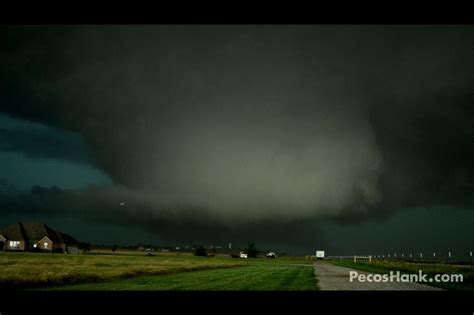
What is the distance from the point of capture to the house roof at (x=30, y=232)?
104m

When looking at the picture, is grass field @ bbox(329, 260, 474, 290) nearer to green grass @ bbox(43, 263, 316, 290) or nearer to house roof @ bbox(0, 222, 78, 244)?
green grass @ bbox(43, 263, 316, 290)

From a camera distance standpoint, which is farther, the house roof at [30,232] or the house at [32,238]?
the house roof at [30,232]

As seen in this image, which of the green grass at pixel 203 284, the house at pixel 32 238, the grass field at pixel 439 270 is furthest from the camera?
the house at pixel 32 238

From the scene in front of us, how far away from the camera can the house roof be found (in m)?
104

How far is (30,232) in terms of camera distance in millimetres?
108125

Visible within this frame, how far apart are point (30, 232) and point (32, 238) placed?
1.83 m

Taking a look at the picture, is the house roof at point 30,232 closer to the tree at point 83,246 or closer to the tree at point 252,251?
the tree at point 83,246

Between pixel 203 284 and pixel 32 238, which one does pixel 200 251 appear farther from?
pixel 203 284

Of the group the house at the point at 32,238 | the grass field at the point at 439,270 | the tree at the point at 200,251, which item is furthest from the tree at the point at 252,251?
the grass field at the point at 439,270

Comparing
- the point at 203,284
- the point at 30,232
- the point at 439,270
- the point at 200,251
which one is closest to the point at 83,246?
the point at 30,232

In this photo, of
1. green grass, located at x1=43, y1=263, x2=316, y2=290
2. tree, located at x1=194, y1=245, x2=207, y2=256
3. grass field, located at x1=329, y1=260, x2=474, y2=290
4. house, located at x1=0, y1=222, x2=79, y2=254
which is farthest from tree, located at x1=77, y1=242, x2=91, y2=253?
green grass, located at x1=43, y1=263, x2=316, y2=290

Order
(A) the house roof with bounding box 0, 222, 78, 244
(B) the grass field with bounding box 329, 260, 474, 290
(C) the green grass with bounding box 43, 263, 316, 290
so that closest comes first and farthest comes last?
(C) the green grass with bounding box 43, 263, 316, 290
(B) the grass field with bounding box 329, 260, 474, 290
(A) the house roof with bounding box 0, 222, 78, 244
